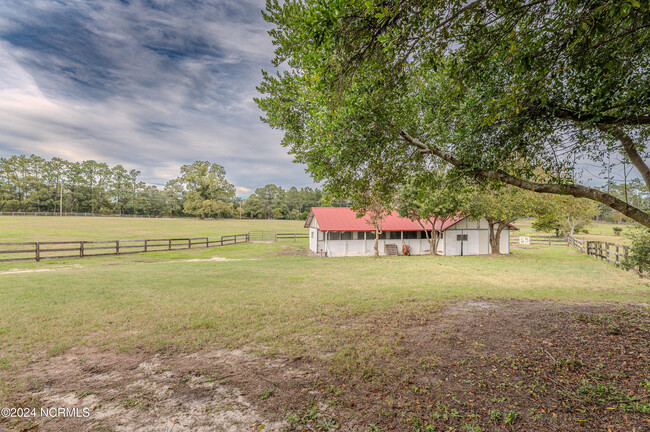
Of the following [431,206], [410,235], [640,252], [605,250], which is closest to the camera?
[640,252]

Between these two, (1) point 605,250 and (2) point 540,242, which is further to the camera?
(2) point 540,242

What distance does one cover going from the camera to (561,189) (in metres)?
5.52

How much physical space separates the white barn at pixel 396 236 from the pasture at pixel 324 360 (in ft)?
53.0

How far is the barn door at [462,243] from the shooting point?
2723 centimetres

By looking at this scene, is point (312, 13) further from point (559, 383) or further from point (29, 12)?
point (29, 12)

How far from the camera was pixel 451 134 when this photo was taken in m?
6.96

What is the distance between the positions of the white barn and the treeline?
60.4 meters

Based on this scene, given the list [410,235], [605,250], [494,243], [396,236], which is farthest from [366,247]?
[605,250]

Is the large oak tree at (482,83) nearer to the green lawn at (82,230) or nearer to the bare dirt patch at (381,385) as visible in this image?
the bare dirt patch at (381,385)

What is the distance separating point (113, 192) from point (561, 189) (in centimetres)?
10544

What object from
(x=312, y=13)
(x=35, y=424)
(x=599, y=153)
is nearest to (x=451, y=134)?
(x=599, y=153)

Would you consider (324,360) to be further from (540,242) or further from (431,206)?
(540,242)

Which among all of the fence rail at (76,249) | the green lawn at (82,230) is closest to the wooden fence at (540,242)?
the green lawn at (82,230)

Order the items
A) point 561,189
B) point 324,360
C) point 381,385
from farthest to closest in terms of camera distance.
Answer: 1. point 561,189
2. point 324,360
3. point 381,385
